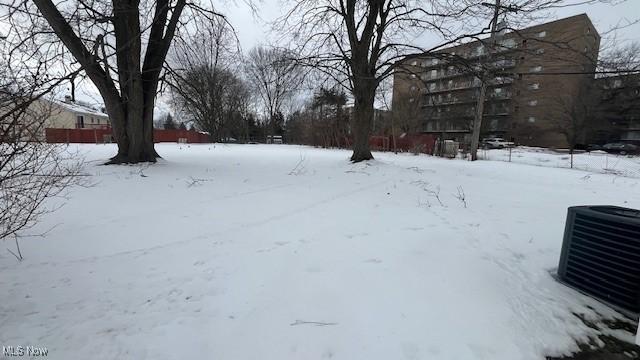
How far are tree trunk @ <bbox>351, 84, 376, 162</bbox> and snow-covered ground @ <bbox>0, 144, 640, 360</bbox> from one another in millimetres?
7912

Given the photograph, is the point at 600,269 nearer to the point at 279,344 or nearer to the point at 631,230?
the point at 631,230

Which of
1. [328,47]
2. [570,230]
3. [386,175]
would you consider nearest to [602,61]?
[386,175]

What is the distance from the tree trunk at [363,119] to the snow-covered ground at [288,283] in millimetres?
7912

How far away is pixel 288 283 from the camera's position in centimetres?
308

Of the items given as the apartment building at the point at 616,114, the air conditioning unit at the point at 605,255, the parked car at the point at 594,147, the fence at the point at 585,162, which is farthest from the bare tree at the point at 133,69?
the parked car at the point at 594,147

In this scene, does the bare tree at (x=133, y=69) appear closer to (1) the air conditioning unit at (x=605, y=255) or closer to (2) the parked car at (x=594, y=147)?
(1) the air conditioning unit at (x=605, y=255)

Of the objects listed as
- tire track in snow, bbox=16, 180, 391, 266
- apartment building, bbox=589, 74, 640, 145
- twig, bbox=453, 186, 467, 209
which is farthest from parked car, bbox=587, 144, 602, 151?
tire track in snow, bbox=16, 180, 391, 266

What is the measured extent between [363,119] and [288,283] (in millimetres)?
11534

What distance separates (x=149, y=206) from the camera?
18.5 ft

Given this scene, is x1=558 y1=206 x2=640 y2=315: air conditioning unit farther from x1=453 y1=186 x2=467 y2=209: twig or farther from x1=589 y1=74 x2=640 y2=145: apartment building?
x1=589 y1=74 x2=640 y2=145: apartment building

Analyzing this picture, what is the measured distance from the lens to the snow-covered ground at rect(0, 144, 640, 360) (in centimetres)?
227

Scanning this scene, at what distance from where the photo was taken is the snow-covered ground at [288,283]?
227 centimetres

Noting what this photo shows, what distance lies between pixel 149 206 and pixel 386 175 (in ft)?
23.1

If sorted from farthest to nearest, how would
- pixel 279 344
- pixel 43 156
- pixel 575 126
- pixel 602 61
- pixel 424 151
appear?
pixel 575 126 → pixel 424 151 → pixel 602 61 → pixel 43 156 → pixel 279 344
